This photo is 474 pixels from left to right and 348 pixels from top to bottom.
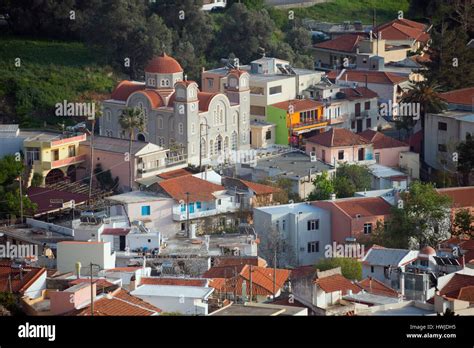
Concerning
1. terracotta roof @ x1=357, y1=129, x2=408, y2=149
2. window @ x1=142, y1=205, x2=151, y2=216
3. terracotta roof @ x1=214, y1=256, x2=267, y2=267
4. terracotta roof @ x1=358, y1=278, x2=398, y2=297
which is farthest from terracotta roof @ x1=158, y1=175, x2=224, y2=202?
terracotta roof @ x1=358, y1=278, x2=398, y2=297

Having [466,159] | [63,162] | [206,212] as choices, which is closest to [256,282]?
[206,212]

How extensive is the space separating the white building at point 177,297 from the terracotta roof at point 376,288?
280cm

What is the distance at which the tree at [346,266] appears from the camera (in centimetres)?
2319

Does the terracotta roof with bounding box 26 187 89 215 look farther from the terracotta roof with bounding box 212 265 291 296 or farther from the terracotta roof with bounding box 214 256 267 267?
the terracotta roof with bounding box 212 265 291 296

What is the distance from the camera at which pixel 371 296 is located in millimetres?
19391

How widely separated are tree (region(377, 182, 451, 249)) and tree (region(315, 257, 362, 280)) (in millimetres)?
3491

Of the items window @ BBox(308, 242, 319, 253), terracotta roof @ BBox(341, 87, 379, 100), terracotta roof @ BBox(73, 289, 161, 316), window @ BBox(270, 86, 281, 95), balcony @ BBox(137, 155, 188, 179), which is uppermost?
Result: window @ BBox(270, 86, 281, 95)

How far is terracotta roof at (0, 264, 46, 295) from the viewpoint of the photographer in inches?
797

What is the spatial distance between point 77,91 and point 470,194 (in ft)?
44.1

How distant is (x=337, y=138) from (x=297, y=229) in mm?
6598

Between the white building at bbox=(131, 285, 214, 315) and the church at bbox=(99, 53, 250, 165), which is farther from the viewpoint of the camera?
the church at bbox=(99, 53, 250, 165)

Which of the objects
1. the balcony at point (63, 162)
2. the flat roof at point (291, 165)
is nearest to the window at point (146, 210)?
the balcony at point (63, 162)

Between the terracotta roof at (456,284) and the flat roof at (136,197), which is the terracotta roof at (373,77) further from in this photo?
the terracotta roof at (456,284)
